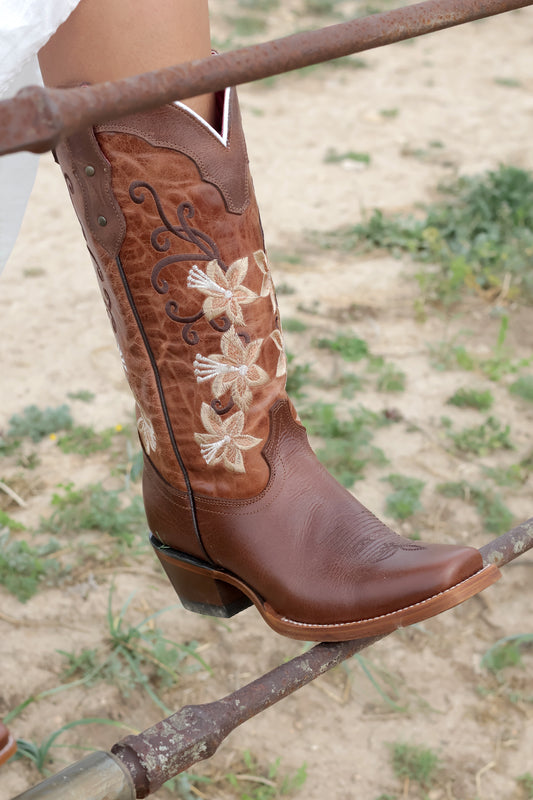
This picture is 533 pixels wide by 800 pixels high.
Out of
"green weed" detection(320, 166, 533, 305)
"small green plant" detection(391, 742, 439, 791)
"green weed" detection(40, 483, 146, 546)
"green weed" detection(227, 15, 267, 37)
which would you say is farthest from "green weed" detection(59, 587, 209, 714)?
"green weed" detection(227, 15, 267, 37)

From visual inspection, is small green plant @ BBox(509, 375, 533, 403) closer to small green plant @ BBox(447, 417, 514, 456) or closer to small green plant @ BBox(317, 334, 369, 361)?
small green plant @ BBox(447, 417, 514, 456)

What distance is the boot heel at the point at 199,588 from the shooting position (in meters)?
1.38

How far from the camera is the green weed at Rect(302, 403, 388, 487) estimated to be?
2457 millimetres

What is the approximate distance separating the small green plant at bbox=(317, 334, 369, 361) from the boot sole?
1.58 meters

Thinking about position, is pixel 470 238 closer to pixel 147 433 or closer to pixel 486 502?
pixel 486 502

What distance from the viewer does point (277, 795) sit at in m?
1.66

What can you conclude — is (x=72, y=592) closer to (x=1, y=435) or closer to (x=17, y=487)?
(x=17, y=487)

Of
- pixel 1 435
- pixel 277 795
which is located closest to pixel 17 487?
pixel 1 435

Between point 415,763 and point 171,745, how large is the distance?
845mm

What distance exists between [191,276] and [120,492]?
1.25 m

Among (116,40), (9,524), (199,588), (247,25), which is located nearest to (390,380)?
(9,524)

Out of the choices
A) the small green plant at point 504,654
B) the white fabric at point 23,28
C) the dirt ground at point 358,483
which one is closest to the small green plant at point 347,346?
the dirt ground at point 358,483

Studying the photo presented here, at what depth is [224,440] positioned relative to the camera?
4.21 ft

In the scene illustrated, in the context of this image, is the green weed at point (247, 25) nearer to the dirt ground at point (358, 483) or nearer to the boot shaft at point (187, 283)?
the dirt ground at point (358, 483)
